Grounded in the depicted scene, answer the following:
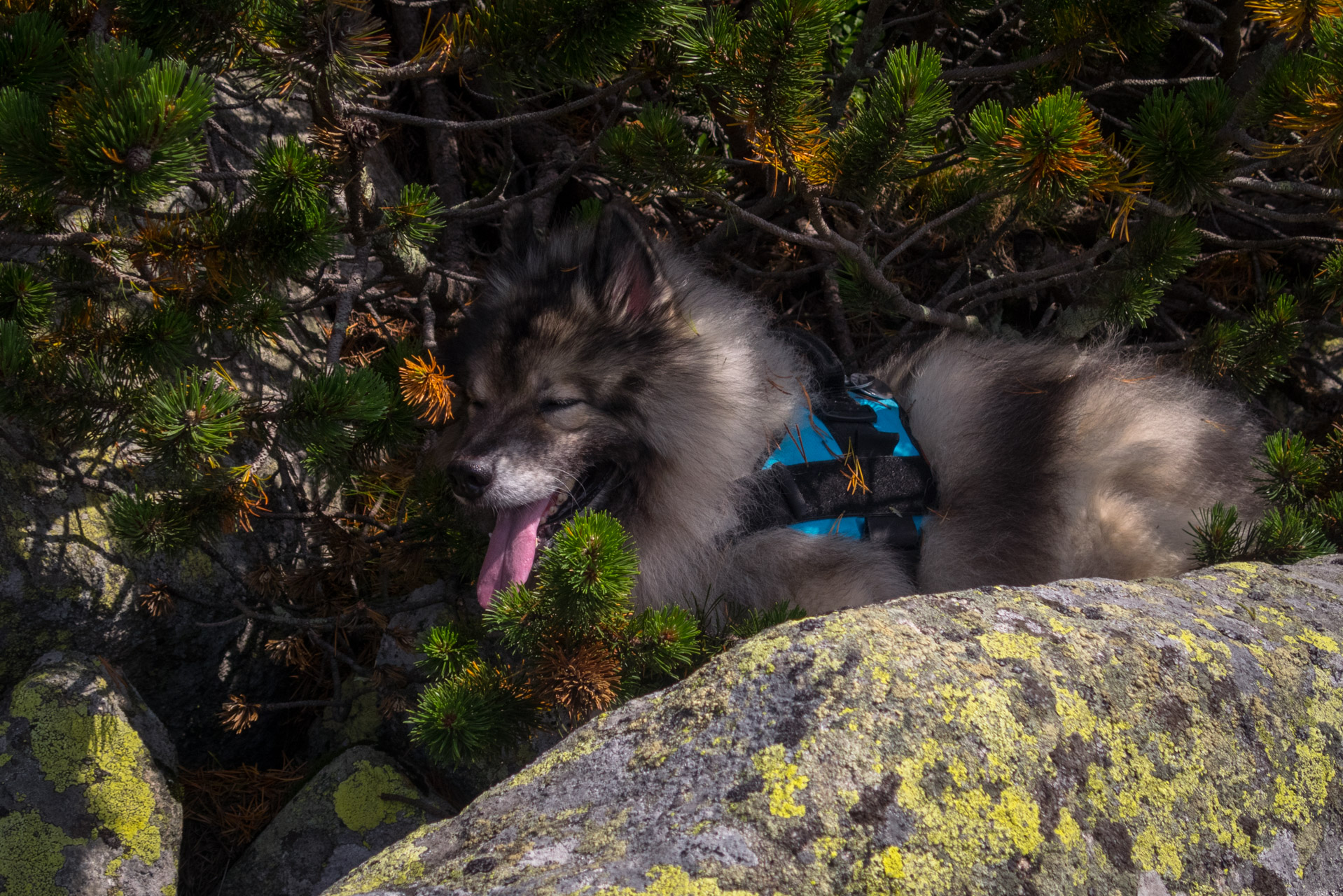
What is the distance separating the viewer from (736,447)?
126 inches

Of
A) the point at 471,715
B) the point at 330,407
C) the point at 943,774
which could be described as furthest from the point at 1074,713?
the point at 330,407

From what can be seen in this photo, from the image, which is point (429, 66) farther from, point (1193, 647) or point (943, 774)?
point (1193, 647)

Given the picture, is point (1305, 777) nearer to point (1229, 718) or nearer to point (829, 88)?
point (1229, 718)

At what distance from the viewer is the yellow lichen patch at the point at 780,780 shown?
1.42 m

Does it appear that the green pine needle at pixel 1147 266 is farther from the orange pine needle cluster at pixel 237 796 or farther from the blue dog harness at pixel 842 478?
the orange pine needle cluster at pixel 237 796

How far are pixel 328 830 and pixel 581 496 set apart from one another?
1.39 meters

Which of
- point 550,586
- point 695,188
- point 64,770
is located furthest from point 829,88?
point 64,770

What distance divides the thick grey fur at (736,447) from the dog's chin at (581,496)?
3 cm

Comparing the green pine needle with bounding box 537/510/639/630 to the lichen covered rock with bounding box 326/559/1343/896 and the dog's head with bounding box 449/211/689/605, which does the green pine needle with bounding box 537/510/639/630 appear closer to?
the lichen covered rock with bounding box 326/559/1343/896

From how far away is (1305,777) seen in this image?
1.74 meters

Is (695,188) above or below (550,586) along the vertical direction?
above

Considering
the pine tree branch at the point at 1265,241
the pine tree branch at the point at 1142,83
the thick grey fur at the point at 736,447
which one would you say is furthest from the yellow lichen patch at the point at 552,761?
the pine tree branch at the point at 1265,241

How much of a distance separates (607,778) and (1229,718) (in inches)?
49.4

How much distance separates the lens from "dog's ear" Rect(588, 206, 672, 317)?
3092 mm
